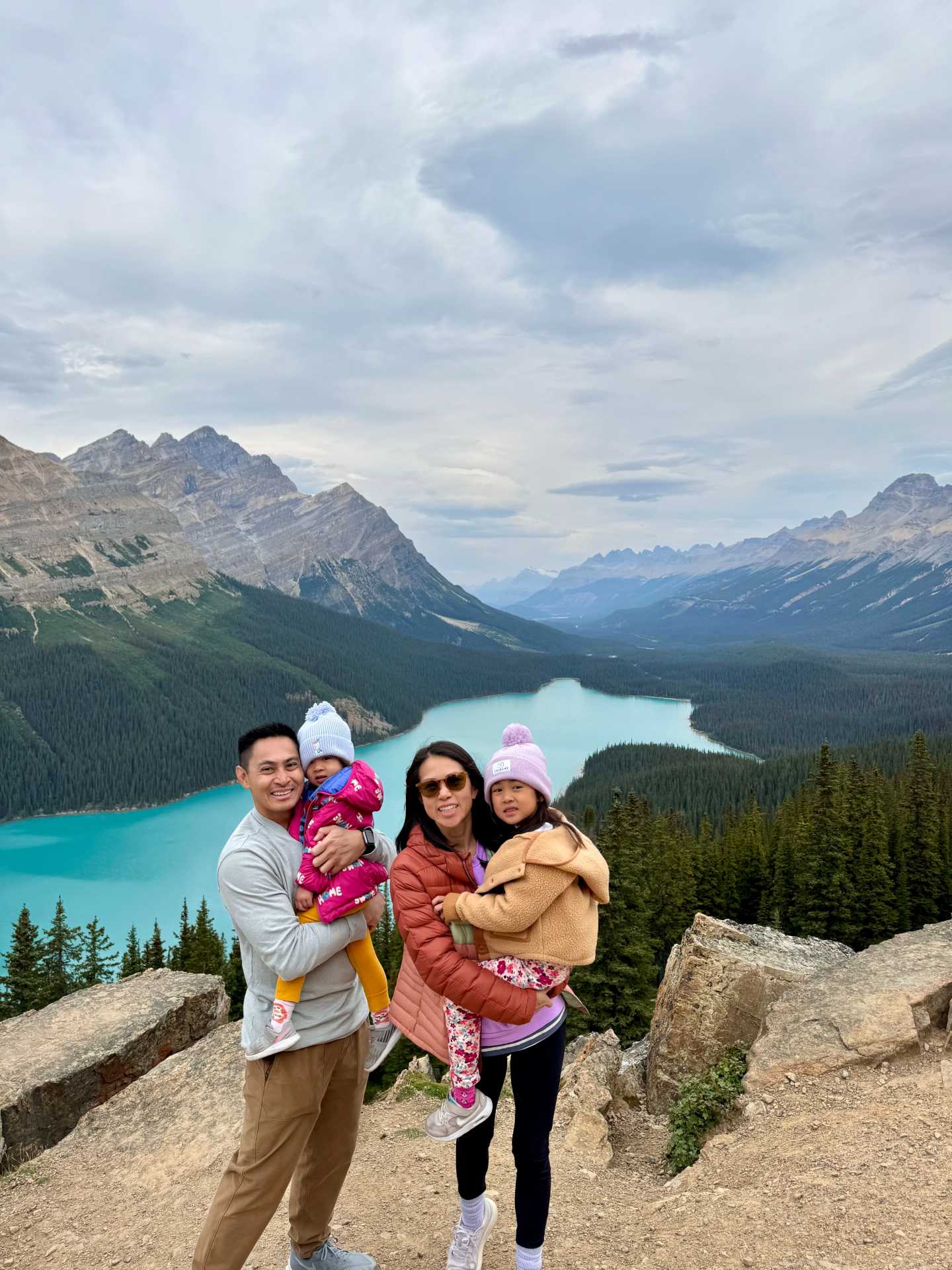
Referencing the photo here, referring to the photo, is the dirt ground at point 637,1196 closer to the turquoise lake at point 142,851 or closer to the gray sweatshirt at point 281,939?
the gray sweatshirt at point 281,939

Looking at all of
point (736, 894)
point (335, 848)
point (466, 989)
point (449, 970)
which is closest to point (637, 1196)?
point (466, 989)

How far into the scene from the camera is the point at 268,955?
433 cm

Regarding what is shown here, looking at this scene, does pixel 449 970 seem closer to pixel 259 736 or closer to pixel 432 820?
pixel 432 820

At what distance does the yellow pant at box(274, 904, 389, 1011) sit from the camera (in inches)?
179

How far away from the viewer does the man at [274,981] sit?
4410 mm

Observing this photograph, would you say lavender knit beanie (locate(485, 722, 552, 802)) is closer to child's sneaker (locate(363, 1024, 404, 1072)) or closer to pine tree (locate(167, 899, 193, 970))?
child's sneaker (locate(363, 1024, 404, 1072))

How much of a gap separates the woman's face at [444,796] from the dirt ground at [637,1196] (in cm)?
395

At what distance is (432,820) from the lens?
15.6ft

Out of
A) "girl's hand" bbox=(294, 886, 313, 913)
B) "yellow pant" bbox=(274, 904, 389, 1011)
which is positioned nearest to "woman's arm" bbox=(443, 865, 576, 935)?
"yellow pant" bbox=(274, 904, 389, 1011)

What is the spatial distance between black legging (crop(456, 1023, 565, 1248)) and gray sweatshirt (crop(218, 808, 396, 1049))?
112 cm

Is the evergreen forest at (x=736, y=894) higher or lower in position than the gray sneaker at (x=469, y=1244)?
lower

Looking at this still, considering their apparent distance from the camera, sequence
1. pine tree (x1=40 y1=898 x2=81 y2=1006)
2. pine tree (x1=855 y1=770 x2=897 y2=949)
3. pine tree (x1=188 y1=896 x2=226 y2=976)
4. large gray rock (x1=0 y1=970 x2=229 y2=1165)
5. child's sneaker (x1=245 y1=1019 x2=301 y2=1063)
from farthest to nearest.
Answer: pine tree (x1=188 y1=896 x2=226 y2=976) < pine tree (x1=40 y1=898 x2=81 y2=1006) < pine tree (x1=855 y1=770 x2=897 y2=949) < large gray rock (x1=0 y1=970 x2=229 y2=1165) < child's sneaker (x1=245 y1=1019 x2=301 y2=1063)

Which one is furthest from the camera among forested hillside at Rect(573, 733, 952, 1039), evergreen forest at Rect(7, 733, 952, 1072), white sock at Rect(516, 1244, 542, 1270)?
evergreen forest at Rect(7, 733, 952, 1072)

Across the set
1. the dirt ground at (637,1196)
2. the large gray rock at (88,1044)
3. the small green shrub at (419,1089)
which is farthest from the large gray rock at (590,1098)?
→ the large gray rock at (88,1044)
